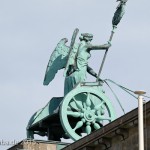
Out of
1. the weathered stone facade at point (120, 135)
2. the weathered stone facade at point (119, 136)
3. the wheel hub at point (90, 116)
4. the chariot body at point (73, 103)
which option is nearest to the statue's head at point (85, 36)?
the chariot body at point (73, 103)

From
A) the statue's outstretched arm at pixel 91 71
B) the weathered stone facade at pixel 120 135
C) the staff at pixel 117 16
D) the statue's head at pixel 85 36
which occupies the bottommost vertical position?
the weathered stone facade at pixel 120 135

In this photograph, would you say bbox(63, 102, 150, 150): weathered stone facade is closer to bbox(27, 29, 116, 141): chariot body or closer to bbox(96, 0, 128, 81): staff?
bbox(27, 29, 116, 141): chariot body

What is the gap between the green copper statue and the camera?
2205 inches

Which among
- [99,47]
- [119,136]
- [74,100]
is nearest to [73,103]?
[74,100]

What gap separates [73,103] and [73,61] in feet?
9.66

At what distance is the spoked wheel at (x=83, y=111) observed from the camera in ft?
182

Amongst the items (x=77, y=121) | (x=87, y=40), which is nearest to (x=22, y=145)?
(x=77, y=121)

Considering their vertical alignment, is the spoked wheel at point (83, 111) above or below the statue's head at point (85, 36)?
below

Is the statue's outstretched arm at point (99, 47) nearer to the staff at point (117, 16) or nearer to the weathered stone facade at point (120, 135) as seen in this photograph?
the staff at point (117, 16)

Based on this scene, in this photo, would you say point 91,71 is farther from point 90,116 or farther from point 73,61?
point 90,116

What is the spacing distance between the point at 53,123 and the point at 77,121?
1.95 metres

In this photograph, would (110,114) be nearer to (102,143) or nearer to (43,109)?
(43,109)

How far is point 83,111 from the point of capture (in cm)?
5600

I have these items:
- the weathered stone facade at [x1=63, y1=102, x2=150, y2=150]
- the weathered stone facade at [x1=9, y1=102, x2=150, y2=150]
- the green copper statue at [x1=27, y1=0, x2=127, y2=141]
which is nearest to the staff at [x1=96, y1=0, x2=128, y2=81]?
the green copper statue at [x1=27, y1=0, x2=127, y2=141]
